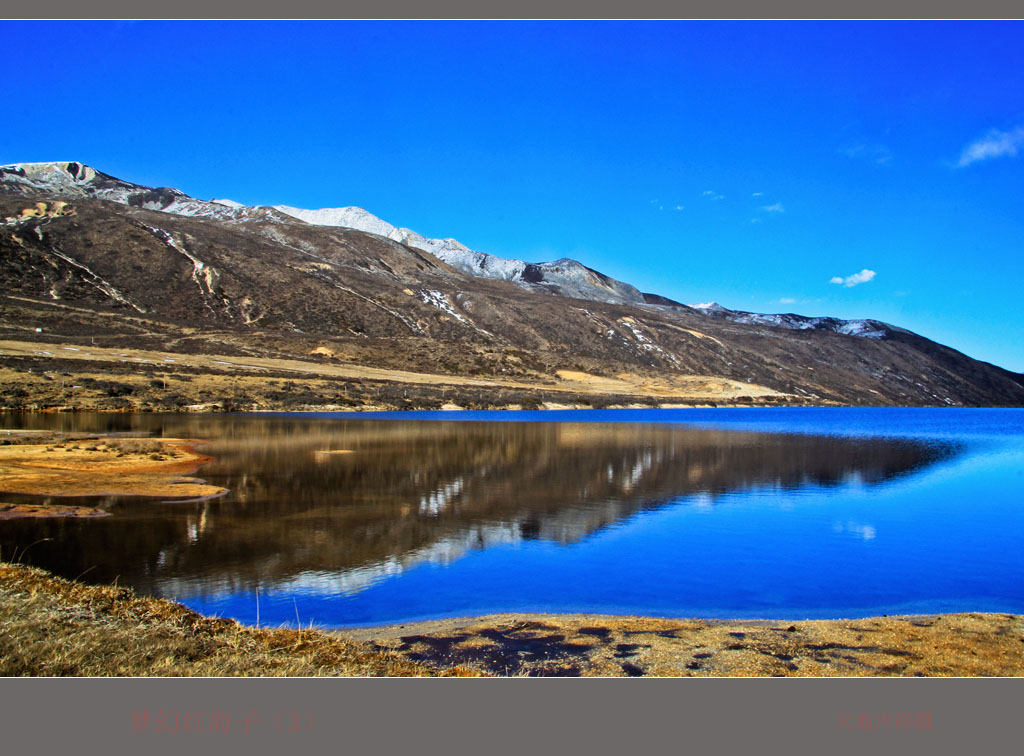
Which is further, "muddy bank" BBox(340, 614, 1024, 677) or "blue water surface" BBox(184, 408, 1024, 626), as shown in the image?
"blue water surface" BBox(184, 408, 1024, 626)

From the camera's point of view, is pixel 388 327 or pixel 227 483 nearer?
pixel 227 483

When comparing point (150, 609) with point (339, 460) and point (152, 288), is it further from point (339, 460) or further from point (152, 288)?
point (152, 288)

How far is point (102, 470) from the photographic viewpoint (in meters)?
24.9

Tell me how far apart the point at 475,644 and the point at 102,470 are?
828 inches

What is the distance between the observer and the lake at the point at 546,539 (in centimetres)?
1277

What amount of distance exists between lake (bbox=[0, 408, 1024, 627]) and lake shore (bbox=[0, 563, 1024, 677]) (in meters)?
1.52

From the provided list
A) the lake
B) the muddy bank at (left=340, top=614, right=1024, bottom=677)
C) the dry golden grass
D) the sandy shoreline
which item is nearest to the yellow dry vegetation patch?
the lake

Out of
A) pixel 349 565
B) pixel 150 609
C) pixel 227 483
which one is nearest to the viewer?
pixel 150 609

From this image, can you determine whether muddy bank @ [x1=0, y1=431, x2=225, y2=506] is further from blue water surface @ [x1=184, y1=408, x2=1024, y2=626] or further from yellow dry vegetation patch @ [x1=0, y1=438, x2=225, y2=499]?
blue water surface @ [x1=184, y1=408, x2=1024, y2=626]

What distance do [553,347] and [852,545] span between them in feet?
465

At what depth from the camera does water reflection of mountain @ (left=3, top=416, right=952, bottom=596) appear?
1441 centimetres

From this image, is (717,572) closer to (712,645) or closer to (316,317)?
(712,645)

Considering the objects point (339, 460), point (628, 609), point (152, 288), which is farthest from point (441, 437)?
point (152, 288)

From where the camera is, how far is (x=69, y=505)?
19203 mm
